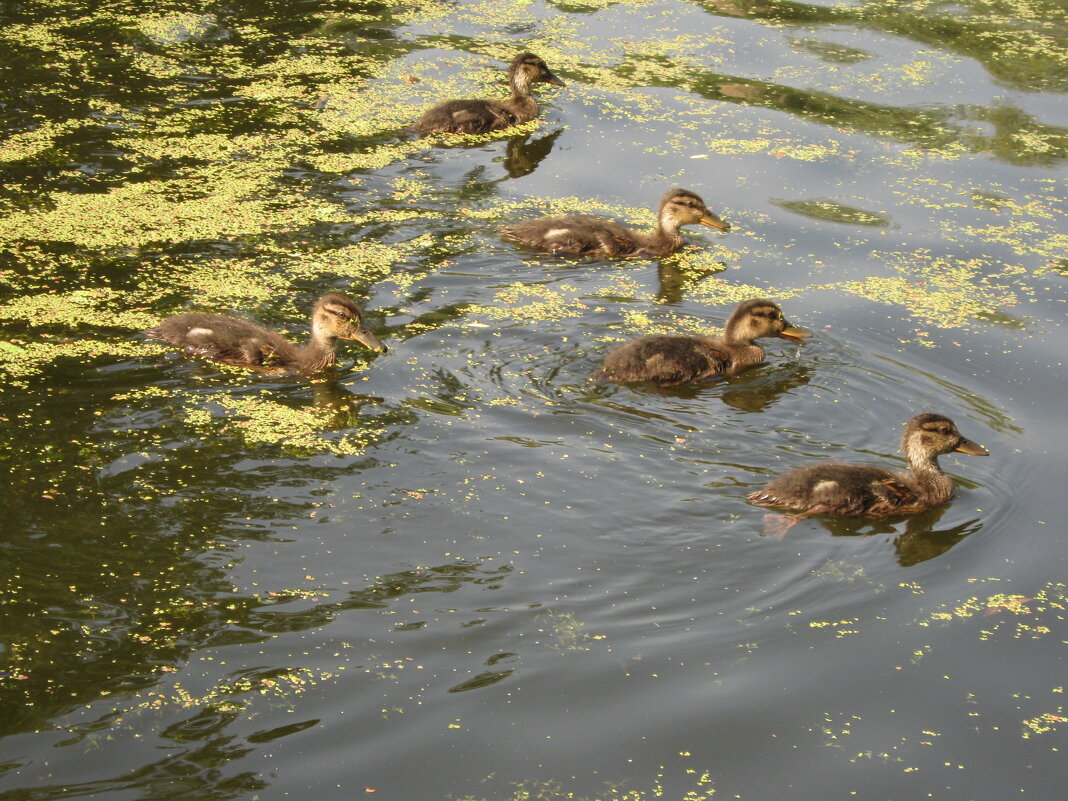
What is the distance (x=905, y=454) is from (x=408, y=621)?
2165mm

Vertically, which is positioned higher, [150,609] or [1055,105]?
[1055,105]

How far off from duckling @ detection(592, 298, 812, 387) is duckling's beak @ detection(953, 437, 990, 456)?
108 centimetres

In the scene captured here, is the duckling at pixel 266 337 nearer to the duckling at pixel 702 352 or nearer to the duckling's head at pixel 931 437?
the duckling at pixel 702 352

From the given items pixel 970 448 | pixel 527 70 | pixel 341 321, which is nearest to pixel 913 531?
pixel 970 448

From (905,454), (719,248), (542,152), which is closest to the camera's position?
(905,454)

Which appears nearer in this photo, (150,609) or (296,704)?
(296,704)

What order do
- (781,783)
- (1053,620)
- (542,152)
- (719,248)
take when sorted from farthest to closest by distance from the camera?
1. (542,152)
2. (719,248)
3. (1053,620)
4. (781,783)

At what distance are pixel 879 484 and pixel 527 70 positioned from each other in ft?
15.5

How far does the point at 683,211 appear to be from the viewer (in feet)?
22.1

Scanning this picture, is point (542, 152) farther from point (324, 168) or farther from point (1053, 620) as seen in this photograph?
point (1053, 620)

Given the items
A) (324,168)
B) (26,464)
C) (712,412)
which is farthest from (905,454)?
(324,168)

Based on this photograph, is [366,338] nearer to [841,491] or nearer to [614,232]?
[614,232]

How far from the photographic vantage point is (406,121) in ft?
26.9

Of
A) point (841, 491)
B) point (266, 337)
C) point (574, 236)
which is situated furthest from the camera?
point (574, 236)
